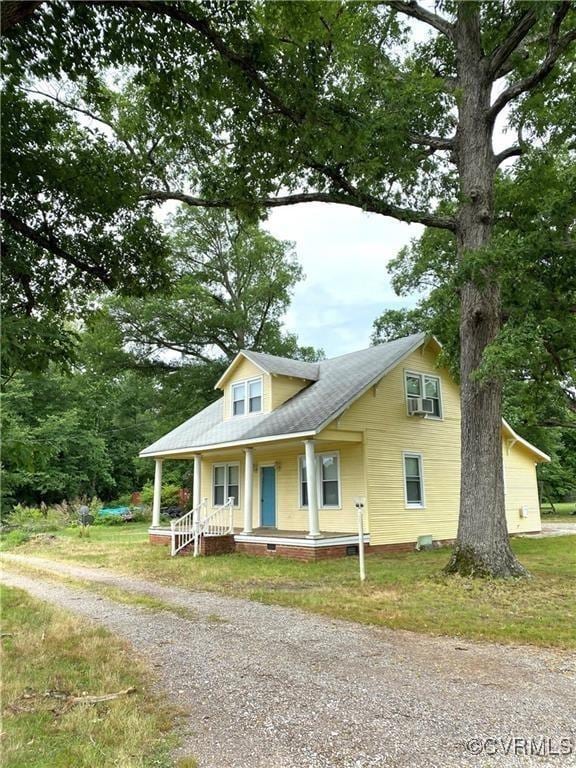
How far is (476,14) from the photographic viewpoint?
9.90m

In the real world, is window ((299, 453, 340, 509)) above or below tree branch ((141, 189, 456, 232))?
below

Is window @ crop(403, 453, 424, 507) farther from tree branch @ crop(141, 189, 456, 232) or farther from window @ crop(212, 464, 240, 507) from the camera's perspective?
tree branch @ crop(141, 189, 456, 232)

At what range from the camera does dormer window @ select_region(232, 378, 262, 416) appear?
16.8 meters

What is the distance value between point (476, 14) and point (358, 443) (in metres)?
9.61

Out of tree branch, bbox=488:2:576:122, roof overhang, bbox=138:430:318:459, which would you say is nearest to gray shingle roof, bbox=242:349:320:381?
roof overhang, bbox=138:430:318:459

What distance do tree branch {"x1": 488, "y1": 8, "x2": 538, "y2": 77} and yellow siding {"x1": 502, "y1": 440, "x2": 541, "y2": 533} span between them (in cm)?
1212

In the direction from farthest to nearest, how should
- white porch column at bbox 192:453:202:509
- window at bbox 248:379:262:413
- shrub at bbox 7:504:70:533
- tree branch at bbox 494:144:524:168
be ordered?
1. shrub at bbox 7:504:70:533
2. white porch column at bbox 192:453:202:509
3. window at bbox 248:379:262:413
4. tree branch at bbox 494:144:524:168

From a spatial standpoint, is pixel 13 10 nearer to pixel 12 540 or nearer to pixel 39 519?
pixel 12 540

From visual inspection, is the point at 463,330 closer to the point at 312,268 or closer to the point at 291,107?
the point at 291,107

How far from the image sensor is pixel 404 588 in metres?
8.44

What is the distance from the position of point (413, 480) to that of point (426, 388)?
114 inches

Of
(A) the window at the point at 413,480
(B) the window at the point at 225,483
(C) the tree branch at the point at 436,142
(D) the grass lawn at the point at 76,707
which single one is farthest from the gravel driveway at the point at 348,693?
(B) the window at the point at 225,483

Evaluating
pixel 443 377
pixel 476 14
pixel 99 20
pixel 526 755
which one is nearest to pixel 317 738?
pixel 526 755

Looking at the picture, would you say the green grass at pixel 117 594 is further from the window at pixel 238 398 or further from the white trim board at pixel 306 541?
the window at pixel 238 398
